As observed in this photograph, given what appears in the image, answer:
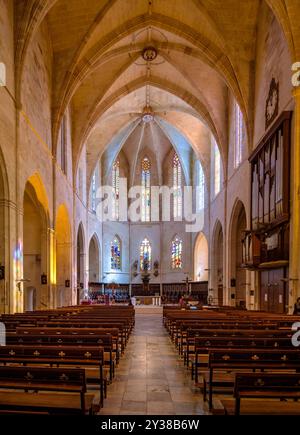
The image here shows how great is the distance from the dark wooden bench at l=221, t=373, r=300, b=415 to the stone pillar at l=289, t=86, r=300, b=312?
31.9 ft

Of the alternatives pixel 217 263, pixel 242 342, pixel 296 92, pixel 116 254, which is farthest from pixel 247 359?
pixel 116 254

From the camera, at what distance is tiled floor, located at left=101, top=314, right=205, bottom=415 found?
529 cm

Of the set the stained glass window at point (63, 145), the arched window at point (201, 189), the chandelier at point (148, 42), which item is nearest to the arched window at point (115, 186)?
the arched window at point (201, 189)

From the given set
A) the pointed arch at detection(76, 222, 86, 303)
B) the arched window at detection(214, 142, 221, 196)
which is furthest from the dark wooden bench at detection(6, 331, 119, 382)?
the pointed arch at detection(76, 222, 86, 303)

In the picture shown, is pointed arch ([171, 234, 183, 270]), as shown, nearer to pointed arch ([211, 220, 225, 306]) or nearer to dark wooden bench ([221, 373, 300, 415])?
pointed arch ([211, 220, 225, 306])

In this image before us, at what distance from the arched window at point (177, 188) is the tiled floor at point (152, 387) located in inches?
1128

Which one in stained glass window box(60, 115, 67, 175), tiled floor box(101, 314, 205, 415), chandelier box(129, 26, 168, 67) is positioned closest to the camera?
tiled floor box(101, 314, 205, 415)

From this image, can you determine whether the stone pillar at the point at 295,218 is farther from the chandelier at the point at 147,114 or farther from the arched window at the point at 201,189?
the arched window at the point at 201,189

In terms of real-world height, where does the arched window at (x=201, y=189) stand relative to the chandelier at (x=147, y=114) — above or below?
below

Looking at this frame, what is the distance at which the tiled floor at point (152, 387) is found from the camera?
5.29 meters

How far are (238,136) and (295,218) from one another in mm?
11185

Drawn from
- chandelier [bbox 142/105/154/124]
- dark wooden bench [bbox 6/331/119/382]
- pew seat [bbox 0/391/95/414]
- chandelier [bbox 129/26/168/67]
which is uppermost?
chandelier [bbox 129/26/168/67]

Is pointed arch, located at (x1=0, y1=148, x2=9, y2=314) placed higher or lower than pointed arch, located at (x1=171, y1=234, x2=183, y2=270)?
higher

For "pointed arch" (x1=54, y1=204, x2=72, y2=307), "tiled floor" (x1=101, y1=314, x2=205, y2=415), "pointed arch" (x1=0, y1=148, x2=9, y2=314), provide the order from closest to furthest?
"tiled floor" (x1=101, y1=314, x2=205, y2=415) < "pointed arch" (x1=0, y1=148, x2=9, y2=314) < "pointed arch" (x1=54, y1=204, x2=72, y2=307)
